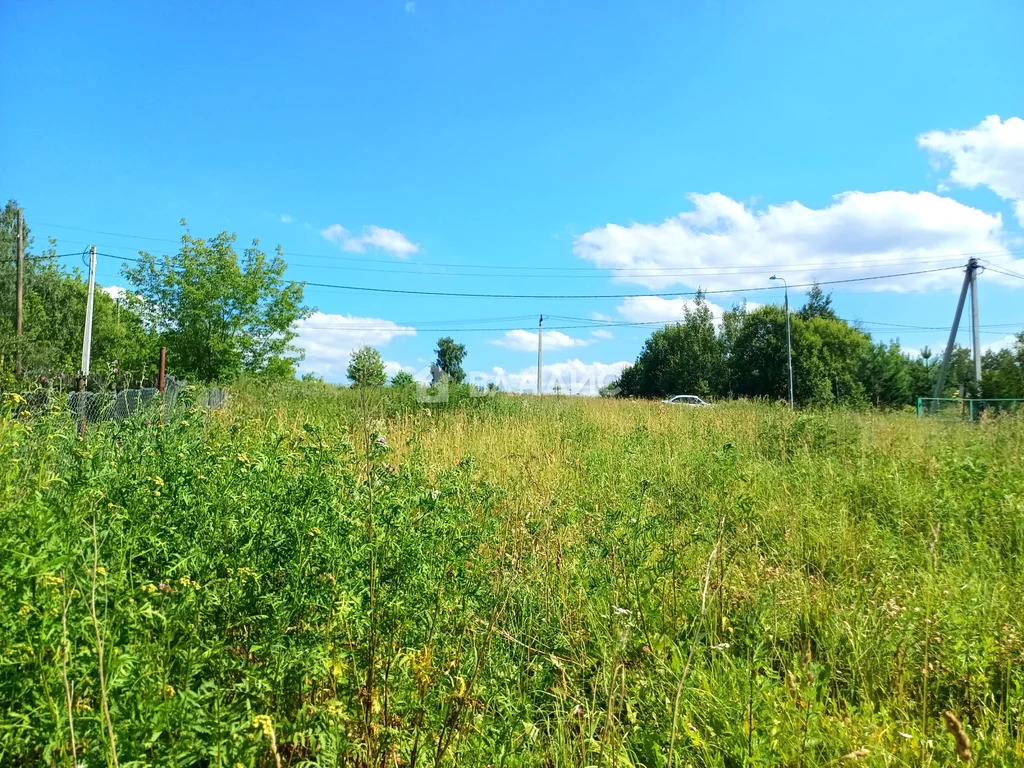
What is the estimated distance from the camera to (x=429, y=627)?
2.10 meters

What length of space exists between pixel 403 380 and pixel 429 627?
35.2 ft

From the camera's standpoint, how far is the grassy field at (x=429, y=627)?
4.91ft

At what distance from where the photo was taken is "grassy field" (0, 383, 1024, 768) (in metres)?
1.50

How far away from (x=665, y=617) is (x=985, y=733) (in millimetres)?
1291

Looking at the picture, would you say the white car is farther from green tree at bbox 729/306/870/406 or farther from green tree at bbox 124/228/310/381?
green tree at bbox 124/228/310/381

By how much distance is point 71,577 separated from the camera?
164 centimetres

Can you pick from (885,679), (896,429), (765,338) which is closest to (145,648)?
(885,679)

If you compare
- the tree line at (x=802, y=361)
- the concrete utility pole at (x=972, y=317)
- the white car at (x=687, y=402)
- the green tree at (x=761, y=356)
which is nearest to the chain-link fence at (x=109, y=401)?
the white car at (x=687, y=402)

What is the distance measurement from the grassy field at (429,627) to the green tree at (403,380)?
8138 millimetres

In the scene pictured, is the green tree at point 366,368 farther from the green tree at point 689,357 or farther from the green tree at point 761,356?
the green tree at point 689,357

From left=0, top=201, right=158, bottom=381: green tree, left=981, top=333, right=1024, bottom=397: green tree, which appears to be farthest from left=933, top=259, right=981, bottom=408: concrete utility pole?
left=0, top=201, right=158, bottom=381: green tree

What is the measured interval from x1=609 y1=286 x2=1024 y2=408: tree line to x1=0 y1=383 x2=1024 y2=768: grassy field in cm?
2999

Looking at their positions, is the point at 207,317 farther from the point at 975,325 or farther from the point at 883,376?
the point at 883,376

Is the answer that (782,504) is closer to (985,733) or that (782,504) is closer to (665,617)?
(665,617)
